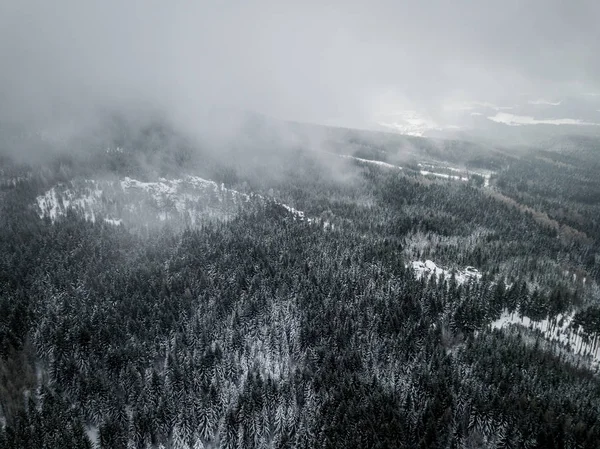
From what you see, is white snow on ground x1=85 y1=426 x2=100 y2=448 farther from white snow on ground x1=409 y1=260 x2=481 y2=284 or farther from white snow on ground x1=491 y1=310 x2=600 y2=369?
white snow on ground x1=491 y1=310 x2=600 y2=369

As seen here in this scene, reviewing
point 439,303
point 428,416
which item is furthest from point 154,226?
point 428,416

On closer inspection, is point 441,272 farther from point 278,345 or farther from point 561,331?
point 278,345

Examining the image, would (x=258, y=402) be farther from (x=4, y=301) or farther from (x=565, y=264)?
(x=565, y=264)

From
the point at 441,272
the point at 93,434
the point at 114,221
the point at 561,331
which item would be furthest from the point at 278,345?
the point at 114,221

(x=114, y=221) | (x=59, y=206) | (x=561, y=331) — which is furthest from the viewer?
(x=59, y=206)

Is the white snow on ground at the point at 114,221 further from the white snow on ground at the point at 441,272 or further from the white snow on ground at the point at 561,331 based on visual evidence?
the white snow on ground at the point at 561,331
